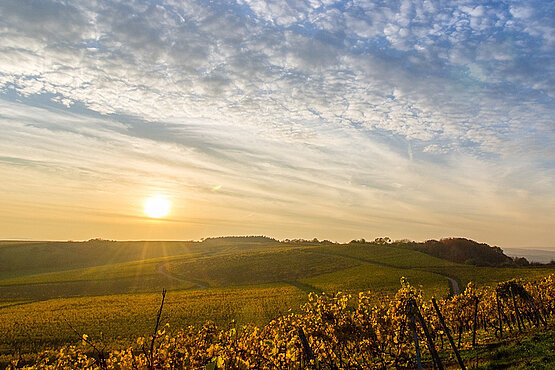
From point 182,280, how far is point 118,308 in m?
34.5

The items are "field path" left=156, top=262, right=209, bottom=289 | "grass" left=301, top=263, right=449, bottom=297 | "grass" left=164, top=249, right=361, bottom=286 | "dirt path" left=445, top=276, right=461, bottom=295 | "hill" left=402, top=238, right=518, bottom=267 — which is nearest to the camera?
"dirt path" left=445, top=276, right=461, bottom=295

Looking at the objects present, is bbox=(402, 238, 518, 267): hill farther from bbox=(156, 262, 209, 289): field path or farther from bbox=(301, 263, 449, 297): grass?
bbox=(156, 262, 209, 289): field path

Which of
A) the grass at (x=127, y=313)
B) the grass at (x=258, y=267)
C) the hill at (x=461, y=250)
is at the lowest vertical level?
the grass at (x=127, y=313)

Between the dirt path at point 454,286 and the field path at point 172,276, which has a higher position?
the dirt path at point 454,286

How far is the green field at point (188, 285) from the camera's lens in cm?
4918

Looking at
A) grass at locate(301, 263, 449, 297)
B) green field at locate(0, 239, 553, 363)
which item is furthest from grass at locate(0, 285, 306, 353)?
grass at locate(301, 263, 449, 297)

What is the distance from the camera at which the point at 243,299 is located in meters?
66.7

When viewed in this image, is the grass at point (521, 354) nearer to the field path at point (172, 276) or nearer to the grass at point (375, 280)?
the grass at point (375, 280)

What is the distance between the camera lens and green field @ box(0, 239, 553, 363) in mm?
49184

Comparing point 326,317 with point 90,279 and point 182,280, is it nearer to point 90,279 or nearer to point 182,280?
point 182,280

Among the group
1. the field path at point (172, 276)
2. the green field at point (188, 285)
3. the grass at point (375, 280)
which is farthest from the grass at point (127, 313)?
the field path at point (172, 276)

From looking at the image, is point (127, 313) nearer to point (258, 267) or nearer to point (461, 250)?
point (258, 267)

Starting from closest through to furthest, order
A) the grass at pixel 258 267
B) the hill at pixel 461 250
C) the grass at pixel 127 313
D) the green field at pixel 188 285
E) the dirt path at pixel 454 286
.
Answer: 1. the grass at pixel 127 313
2. the green field at pixel 188 285
3. the dirt path at pixel 454 286
4. the grass at pixel 258 267
5. the hill at pixel 461 250

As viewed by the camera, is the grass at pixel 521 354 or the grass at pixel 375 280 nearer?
the grass at pixel 521 354
